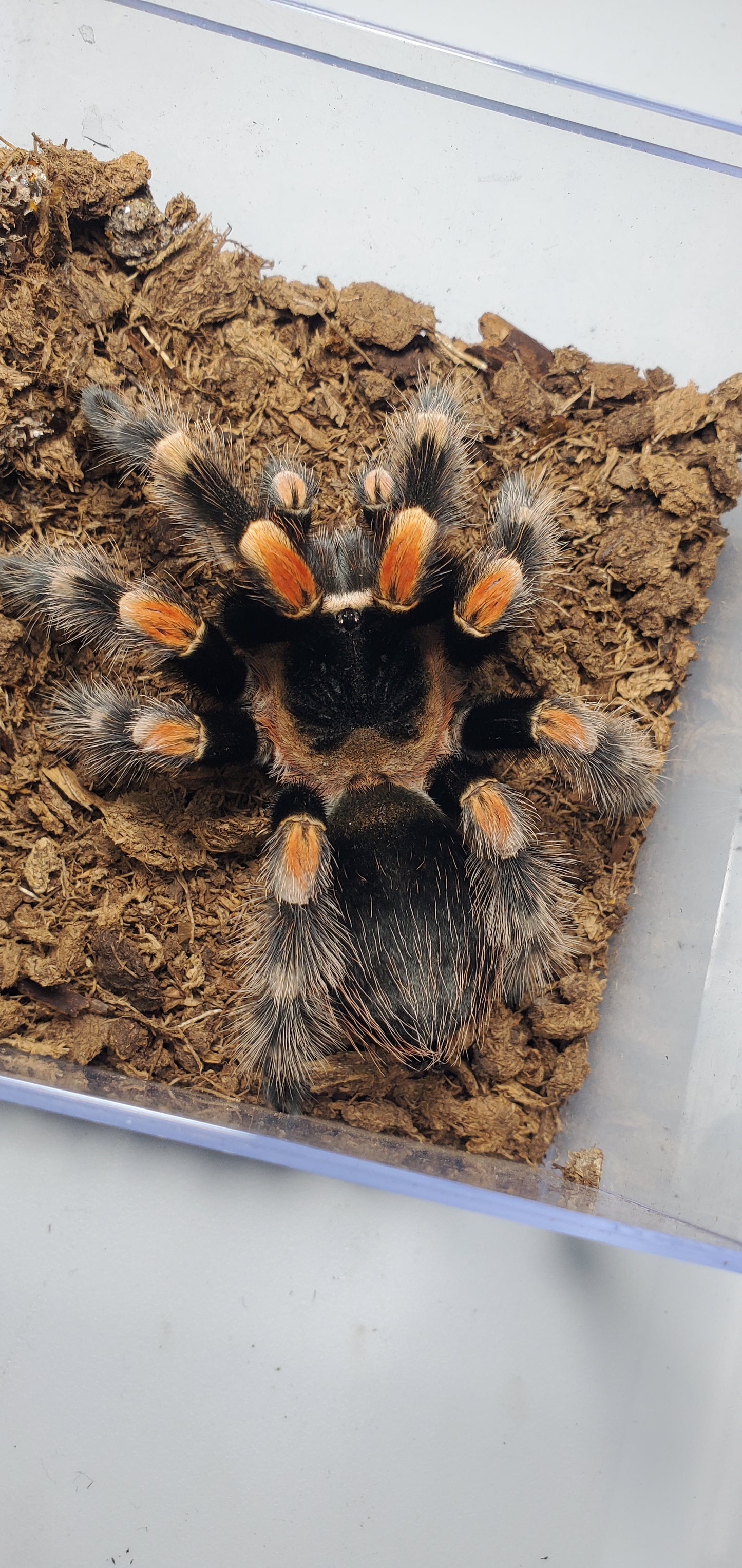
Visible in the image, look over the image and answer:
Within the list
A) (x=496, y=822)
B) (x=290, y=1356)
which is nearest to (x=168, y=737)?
(x=496, y=822)

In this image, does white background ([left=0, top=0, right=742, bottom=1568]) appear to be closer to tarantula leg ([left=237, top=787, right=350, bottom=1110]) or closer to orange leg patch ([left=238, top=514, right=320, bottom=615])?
tarantula leg ([left=237, top=787, right=350, bottom=1110])

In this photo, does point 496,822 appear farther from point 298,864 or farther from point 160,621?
point 160,621

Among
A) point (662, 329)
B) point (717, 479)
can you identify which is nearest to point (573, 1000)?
point (717, 479)

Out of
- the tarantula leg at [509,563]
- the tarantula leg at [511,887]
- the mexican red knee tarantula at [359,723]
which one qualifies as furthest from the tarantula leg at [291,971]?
the tarantula leg at [509,563]

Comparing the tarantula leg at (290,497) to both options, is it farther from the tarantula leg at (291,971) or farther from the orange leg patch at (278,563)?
the tarantula leg at (291,971)

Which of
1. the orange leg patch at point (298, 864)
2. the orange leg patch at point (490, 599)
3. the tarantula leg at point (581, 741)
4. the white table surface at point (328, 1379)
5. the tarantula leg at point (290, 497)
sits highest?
the tarantula leg at point (290, 497)

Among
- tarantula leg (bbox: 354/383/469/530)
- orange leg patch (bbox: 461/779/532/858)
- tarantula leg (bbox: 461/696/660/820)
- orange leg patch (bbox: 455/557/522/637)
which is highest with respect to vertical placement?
tarantula leg (bbox: 354/383/469/530)

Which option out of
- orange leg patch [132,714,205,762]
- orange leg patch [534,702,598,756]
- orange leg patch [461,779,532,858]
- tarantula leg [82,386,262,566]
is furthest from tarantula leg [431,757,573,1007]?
tarantula leg [82,386,262,566]

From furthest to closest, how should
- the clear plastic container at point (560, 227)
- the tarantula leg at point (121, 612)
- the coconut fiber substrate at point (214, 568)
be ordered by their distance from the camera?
1. the clear plastic container at point (560, 227)
2. the coconut fiber substrate at point (214, 568)
3. the tarantula leg at point (121, 612)
